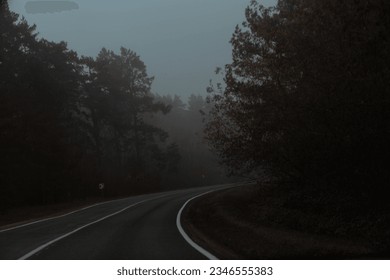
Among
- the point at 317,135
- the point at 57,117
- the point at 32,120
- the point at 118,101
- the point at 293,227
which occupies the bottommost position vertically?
the point at 293,227

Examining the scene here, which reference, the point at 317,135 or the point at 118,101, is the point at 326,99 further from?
the point at 118,101

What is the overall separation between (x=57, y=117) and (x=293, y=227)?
3209cm

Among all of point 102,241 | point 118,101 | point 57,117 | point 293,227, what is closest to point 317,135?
point 293,227

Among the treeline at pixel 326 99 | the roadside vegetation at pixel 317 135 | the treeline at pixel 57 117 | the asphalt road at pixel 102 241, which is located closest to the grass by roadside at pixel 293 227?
the roadside vegetation at pixel 317 135

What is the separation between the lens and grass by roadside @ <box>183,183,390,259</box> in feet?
32.1

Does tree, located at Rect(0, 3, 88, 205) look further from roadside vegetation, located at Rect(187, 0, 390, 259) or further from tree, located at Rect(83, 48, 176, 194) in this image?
roadside vegetation, located at Rect(187, 0, 390, 259)

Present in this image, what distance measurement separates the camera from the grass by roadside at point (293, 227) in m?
9.77

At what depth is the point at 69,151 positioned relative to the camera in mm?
34562

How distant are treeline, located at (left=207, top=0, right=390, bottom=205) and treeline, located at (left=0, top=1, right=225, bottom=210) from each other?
1681cm

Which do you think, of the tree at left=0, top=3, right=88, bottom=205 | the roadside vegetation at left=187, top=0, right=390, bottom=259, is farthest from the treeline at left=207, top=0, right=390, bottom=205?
the tree at left=0, top=3, right=88, bottom=205

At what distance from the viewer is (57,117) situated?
42.2 metres

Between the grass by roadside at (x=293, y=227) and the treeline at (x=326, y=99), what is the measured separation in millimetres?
688

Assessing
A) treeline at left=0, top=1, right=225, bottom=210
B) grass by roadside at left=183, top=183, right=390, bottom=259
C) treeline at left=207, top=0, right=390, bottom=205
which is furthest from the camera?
treeline at left=0, top=1, right=225, bottom=210

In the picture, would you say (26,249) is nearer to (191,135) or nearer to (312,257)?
(312,257)
